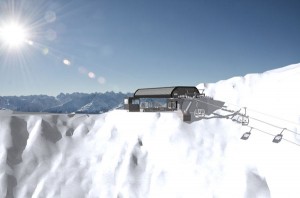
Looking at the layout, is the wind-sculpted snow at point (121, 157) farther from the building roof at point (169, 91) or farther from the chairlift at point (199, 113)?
the building roof at point (169, 91)

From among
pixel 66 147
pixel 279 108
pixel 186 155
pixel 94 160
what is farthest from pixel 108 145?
pixel 279 108

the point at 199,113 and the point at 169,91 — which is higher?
the point at 169,91

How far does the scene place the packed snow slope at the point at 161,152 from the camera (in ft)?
116

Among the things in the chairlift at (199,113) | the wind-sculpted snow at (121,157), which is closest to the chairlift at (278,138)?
the wind-sculpted snow at (121,157)

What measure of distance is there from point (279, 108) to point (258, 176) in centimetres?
1100

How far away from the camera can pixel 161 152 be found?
136 ft

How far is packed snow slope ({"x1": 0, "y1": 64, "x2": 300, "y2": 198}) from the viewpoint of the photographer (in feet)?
116

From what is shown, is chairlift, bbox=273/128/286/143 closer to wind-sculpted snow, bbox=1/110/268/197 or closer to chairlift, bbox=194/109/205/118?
wind-sculpted snow, bbox=1/110/268/197

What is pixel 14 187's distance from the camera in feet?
141

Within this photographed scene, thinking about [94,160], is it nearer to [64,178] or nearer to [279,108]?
[64,178]

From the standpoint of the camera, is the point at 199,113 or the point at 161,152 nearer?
the point at 161,152

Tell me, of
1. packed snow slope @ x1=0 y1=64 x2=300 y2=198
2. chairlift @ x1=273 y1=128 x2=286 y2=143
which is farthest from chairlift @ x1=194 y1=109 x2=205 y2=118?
chairlift @ x1=273 y1=128 x2=286 y2=143

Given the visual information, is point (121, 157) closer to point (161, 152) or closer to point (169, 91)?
point (161, 152)

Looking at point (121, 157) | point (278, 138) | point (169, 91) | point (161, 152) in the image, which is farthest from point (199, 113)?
point (121, 157)
